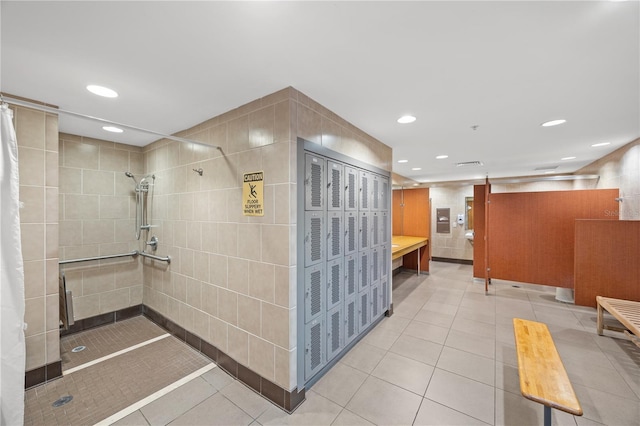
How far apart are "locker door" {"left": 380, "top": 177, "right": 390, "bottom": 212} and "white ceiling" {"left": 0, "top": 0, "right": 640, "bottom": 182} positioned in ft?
3.24

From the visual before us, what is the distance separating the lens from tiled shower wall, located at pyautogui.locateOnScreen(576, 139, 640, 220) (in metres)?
3.14

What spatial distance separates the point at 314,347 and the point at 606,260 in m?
4.09

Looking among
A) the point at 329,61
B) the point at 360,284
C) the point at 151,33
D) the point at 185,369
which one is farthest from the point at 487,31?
the point at 185,369

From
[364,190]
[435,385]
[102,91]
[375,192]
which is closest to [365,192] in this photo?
[364,190]

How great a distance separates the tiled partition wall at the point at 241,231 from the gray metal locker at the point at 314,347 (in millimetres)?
162

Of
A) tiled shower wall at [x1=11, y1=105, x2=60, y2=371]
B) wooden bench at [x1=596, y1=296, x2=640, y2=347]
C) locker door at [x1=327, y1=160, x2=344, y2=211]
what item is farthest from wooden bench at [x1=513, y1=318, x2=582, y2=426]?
tiled shower wall at [x1=11, y1=105, x2=60, y2=371]

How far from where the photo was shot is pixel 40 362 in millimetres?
2121

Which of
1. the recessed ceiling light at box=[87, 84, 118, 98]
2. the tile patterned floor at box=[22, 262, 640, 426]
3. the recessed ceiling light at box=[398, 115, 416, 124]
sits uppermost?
the recessed ceiling light at box=[398, 115, 416, 124]

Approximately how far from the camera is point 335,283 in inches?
94.3

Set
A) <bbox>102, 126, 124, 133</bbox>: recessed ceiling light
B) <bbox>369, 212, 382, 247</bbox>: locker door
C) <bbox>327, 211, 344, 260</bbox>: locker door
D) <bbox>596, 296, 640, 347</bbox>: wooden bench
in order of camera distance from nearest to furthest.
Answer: <bbox>327, 211, 344, 260</bbox>: locker door, <bbox>596, 296, 640, 347</bbox>: wooden bench, <bbox>102, 126, 124, 133</bbox>: recessed ceiling light, <bbox>369, 212, 382, 247</bbox>: locker door

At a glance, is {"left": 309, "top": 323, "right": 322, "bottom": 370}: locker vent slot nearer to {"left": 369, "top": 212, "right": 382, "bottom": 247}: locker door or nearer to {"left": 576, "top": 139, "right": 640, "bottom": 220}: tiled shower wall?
Result: {"left": 369, "top": 212, "right": 382, "bottom": 247}: locker door

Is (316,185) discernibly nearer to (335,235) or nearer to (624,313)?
(335,235)

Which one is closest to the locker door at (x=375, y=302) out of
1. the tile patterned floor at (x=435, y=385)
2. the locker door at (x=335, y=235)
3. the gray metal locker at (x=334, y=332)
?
the tile patterned floor at (x=435, y=385)

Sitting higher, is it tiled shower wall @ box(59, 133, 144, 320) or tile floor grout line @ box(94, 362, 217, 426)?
tiled shower wall @ box(59, 133, 144, 320)
